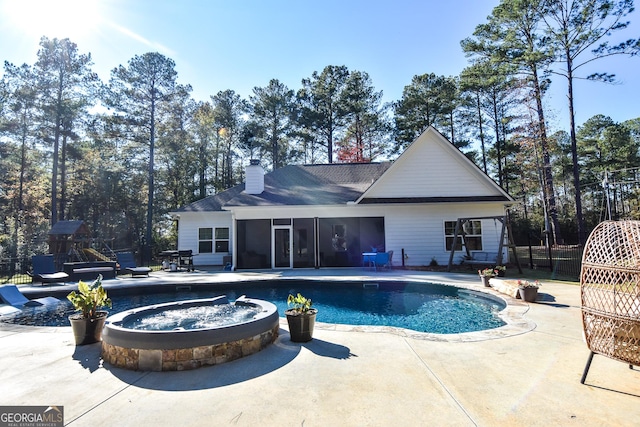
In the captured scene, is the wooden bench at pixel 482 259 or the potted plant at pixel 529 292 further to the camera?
the wooden bench at pixel 482 259

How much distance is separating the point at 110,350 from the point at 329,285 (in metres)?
6.67

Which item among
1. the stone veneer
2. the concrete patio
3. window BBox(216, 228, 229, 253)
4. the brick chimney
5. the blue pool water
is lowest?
the blue pool water

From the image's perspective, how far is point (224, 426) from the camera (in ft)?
7.88

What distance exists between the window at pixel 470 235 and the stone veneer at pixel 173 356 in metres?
11.7

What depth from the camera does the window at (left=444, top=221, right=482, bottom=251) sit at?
13.6 metres

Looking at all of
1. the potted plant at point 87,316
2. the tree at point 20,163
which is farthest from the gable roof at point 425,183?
the tree at point 20,163

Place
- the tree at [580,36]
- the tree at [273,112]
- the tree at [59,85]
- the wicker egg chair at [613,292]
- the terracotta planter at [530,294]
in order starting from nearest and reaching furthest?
1. the wicker egg chair at [613,292]
2. the terracotta planter at [530,294]
3. the tree at [580,36]
4. the tree at [59,85]
5. the tree at [273,112]

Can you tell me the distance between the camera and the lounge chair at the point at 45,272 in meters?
10.2

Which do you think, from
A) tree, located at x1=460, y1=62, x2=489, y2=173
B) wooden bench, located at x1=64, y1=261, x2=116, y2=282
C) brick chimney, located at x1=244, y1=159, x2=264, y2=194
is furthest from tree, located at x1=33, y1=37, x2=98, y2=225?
tree, located at x1=460, y1=62, x2=489, y2=173

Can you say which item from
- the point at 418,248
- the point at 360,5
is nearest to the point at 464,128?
the point at 418,248

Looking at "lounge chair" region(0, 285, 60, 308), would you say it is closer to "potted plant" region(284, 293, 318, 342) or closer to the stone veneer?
the stone veneer

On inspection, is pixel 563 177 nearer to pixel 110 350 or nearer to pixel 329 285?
pixel 329 285

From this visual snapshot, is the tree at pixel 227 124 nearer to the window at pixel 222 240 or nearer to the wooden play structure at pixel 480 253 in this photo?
the window at pixel 222 240

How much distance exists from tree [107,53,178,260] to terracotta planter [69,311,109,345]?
63.9 ft
